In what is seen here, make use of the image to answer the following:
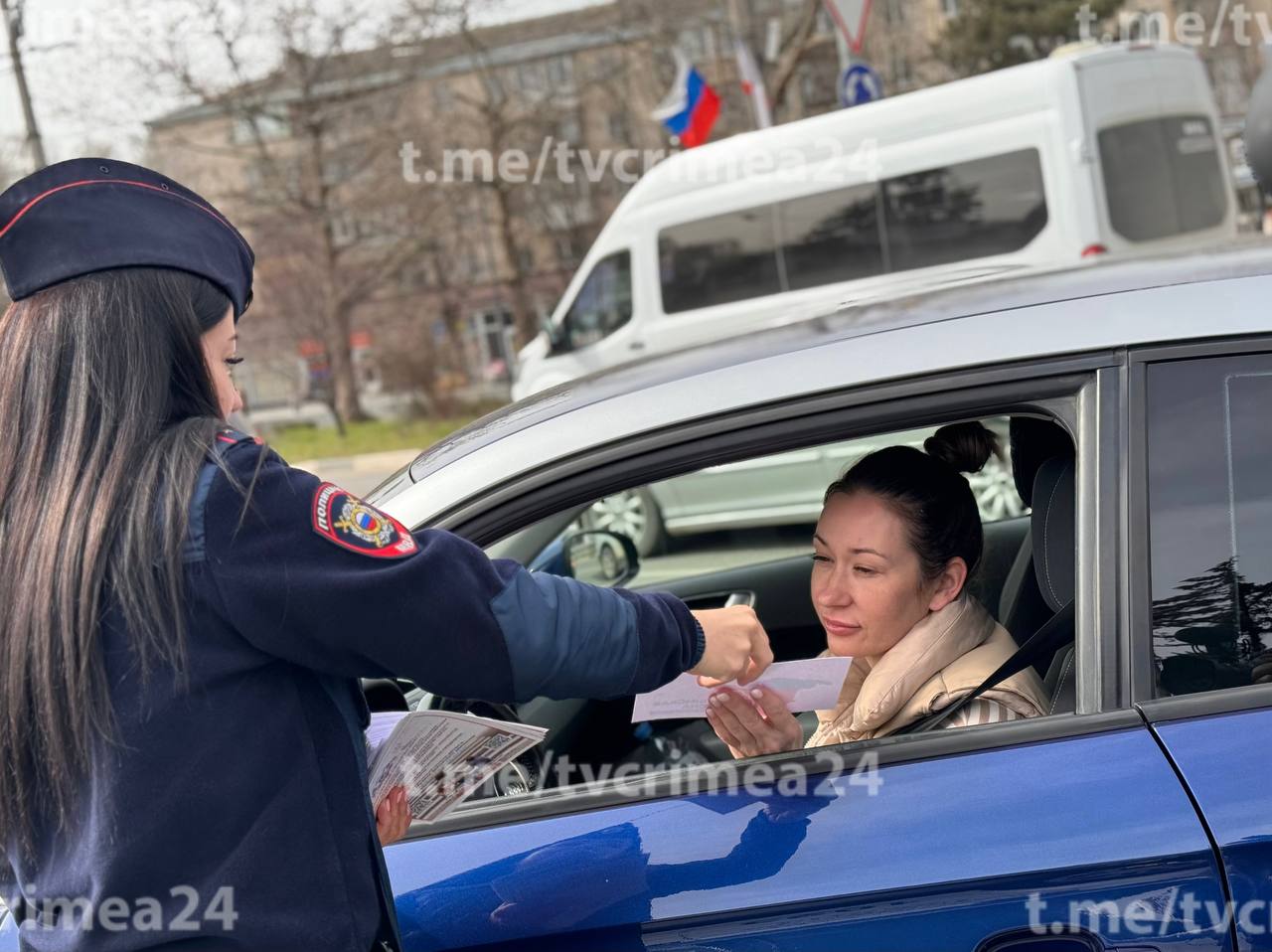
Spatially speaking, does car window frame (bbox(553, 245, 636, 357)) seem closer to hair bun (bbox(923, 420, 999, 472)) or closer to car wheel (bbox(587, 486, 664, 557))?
car wheel (bbox(587, 486, 664, 557))

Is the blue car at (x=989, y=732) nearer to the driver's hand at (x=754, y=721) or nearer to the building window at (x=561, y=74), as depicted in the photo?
the driver's hand at (x=754, y=721)

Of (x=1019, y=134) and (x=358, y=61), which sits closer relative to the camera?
(x=1019, y=134)

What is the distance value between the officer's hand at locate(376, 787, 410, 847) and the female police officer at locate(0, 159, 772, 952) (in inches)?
8.6

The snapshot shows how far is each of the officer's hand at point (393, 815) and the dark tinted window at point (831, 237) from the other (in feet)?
30.6

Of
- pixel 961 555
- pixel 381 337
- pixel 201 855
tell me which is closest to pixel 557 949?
pixel 201 855

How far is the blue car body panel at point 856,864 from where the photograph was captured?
4.87 ft

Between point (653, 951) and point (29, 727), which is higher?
point (29, 727)

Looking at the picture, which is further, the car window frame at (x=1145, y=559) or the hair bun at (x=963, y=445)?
the hair bun at (x=963, y=445)

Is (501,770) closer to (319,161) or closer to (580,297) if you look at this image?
(580,297)

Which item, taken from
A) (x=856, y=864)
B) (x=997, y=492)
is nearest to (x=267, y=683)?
(x=856, y=864)

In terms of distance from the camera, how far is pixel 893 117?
10.0 meters

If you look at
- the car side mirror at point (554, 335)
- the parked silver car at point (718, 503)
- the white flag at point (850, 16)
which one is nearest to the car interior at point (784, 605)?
the parked silver car at point (718, 503)

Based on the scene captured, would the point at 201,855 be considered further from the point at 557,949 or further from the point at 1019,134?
the point at 1019,134

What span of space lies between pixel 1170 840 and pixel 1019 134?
350 inches
